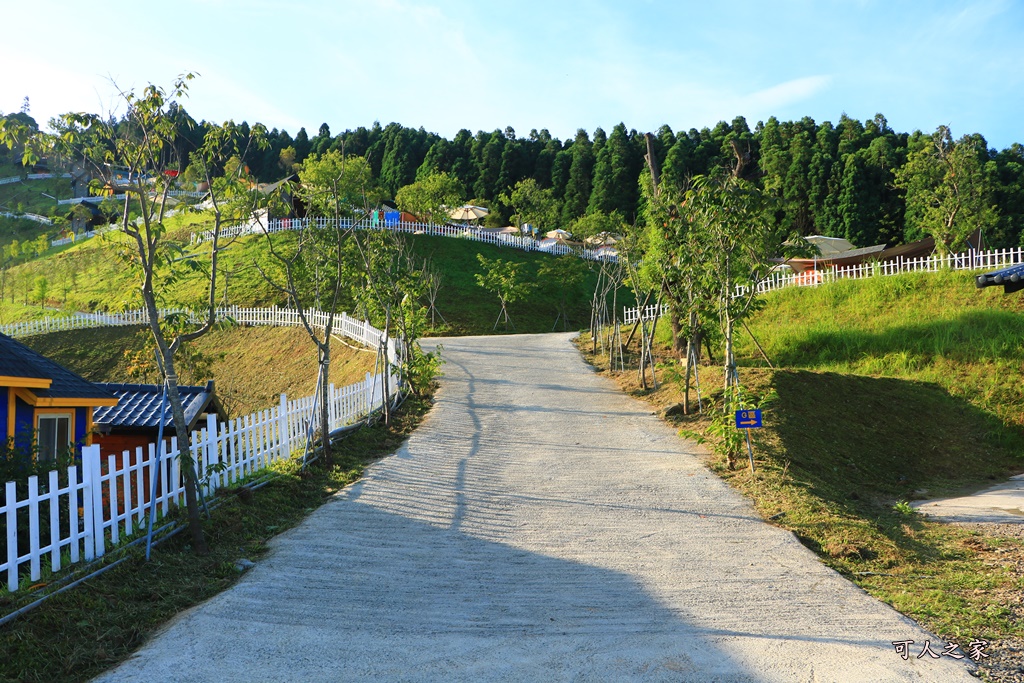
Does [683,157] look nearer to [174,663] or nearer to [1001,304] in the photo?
[1001,304]

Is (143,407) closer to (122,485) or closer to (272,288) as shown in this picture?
(122,485)

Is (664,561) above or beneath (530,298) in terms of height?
beneath

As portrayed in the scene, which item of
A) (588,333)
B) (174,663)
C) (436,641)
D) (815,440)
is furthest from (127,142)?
(588,333)

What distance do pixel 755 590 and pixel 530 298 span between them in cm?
3360

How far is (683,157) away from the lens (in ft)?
224

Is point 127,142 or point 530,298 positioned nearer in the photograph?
point 127,142

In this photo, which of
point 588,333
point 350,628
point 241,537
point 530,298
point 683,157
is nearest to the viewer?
point 350,628

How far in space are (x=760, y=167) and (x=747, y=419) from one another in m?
50.2

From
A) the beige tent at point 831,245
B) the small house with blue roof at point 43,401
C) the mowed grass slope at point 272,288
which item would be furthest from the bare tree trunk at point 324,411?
the beige tent at point 831,245

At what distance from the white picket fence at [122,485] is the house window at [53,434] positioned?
124 centimetres

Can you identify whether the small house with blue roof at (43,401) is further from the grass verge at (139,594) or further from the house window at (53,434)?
the grass verge at (139,594)

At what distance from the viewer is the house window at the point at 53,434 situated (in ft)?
33.5

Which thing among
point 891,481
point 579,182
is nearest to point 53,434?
point 891,481

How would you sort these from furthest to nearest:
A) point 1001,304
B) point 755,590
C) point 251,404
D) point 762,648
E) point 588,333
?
point 588,333, point 251,404, point 1001,304, point 755,590, point 762,648
